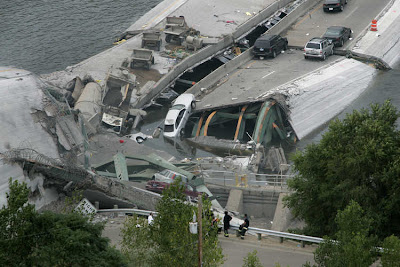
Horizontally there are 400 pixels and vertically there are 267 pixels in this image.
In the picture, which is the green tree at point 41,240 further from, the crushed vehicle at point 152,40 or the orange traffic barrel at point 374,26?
the orange traffic barrel at point 374,26

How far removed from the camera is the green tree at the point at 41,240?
14969 mm

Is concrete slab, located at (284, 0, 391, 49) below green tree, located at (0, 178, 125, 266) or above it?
below

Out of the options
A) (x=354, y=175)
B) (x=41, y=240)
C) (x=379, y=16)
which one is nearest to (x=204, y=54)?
(x=379, y=16)

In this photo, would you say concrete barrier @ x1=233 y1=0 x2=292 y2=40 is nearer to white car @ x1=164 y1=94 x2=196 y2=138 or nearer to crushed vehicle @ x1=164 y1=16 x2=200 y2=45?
crushed vehicle @ x1=164 y1=16 x2=200 y2=45

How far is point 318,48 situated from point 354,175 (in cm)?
2248

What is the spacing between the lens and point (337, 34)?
46.1m

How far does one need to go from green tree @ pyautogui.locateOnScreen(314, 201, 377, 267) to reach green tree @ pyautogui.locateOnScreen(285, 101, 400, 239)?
16.4ft

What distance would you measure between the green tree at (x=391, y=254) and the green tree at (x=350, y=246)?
39 centimetres

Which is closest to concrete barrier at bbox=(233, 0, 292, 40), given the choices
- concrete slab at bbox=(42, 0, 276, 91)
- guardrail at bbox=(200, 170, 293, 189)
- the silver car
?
concrete slab at bbox=(42, 0, 276, 91)

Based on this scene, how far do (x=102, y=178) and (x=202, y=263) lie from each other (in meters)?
11.7

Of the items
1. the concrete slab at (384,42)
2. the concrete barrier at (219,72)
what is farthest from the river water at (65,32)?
the concrete barrier at (219,72)

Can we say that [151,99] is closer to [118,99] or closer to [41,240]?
[118,99]

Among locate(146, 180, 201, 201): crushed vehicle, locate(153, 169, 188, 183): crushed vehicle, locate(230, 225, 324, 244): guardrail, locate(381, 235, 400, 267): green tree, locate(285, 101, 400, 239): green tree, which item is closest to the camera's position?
locate(381, 235, 400, 267): green tree

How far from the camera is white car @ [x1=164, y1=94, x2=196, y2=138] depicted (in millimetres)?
38094
